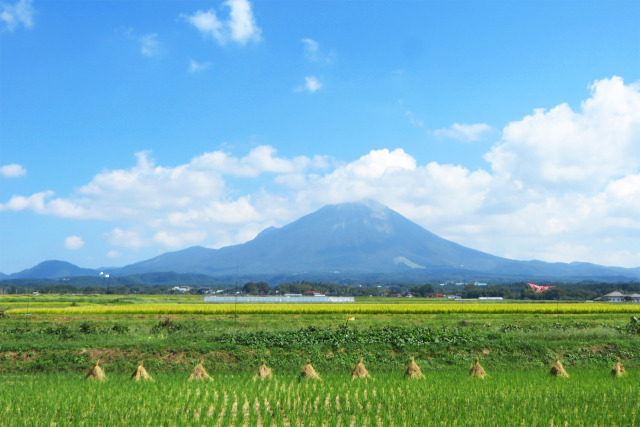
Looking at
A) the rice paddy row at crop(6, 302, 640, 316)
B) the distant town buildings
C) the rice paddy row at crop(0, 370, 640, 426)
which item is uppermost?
the rice paddy row at crop(6, 302, 640, 316)

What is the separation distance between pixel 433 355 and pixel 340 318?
17.6 metres

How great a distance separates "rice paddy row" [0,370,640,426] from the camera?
11.9 metres

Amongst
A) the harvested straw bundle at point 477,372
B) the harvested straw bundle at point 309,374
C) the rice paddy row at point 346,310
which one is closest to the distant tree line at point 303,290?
the rice paddy row at point 346,310

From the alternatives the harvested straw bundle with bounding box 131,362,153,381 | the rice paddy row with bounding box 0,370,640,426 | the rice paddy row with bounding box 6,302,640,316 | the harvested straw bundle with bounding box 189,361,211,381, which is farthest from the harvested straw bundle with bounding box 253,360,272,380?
the rice paddy row with bounding box 6,302,640,316

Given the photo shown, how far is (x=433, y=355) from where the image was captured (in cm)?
2144

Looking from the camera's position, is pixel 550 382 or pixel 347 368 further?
pixel 347 368

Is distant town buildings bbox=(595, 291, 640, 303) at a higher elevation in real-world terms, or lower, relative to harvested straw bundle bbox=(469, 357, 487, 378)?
lower

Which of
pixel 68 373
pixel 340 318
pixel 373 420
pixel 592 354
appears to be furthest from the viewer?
pixel 340 318

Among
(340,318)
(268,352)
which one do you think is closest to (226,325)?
(340,318)

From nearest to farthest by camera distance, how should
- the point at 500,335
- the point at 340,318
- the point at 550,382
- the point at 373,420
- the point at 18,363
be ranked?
the point at 373,420
the point at 550,382
the point at 18,363
the point at 500,335
the point at 340,318

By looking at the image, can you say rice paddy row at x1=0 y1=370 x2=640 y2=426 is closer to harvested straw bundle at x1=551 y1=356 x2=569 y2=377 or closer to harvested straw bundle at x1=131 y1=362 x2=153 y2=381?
harvested straw bundle at x1=131 y1=362 x2=153 y2=381

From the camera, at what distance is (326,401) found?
13969 millimetres

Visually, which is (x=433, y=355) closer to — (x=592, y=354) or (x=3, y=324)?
(x=592, y=354)

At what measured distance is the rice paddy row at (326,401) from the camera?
1191cm
